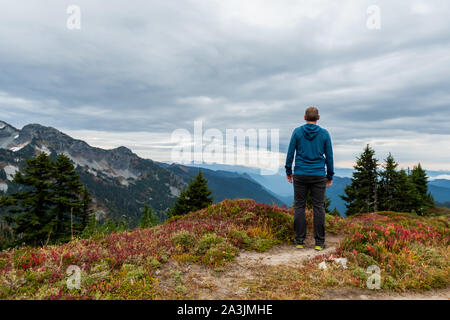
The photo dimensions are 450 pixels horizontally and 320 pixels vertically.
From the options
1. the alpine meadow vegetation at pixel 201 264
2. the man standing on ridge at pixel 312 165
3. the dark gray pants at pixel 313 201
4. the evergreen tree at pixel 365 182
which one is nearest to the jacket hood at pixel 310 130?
the man standing on ridge at pixel 312 165

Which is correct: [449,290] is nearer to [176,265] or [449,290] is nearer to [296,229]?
[296,229]

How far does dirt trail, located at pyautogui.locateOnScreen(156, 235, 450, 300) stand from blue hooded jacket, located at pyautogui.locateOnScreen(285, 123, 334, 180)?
88.4 inches

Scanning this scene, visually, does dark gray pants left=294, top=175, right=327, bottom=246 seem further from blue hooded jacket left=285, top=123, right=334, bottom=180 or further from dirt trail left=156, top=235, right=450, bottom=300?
dirt trail left=156, top=235, right=450, bottom=300

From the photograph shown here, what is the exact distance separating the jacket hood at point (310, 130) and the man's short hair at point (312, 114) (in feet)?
0.60

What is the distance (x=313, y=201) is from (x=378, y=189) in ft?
149

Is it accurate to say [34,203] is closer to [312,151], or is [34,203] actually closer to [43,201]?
[43,201]

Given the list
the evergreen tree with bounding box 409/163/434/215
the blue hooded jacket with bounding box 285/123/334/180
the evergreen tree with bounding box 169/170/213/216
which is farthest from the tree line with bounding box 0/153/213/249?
the evergreen tree with bounding box 409/163/434/215

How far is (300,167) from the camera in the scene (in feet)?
22.5

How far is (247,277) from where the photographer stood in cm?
489

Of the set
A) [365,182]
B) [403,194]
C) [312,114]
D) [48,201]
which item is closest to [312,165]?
[312,114]

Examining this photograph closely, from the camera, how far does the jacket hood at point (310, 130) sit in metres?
6.75

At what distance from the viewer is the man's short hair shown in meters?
6.87
